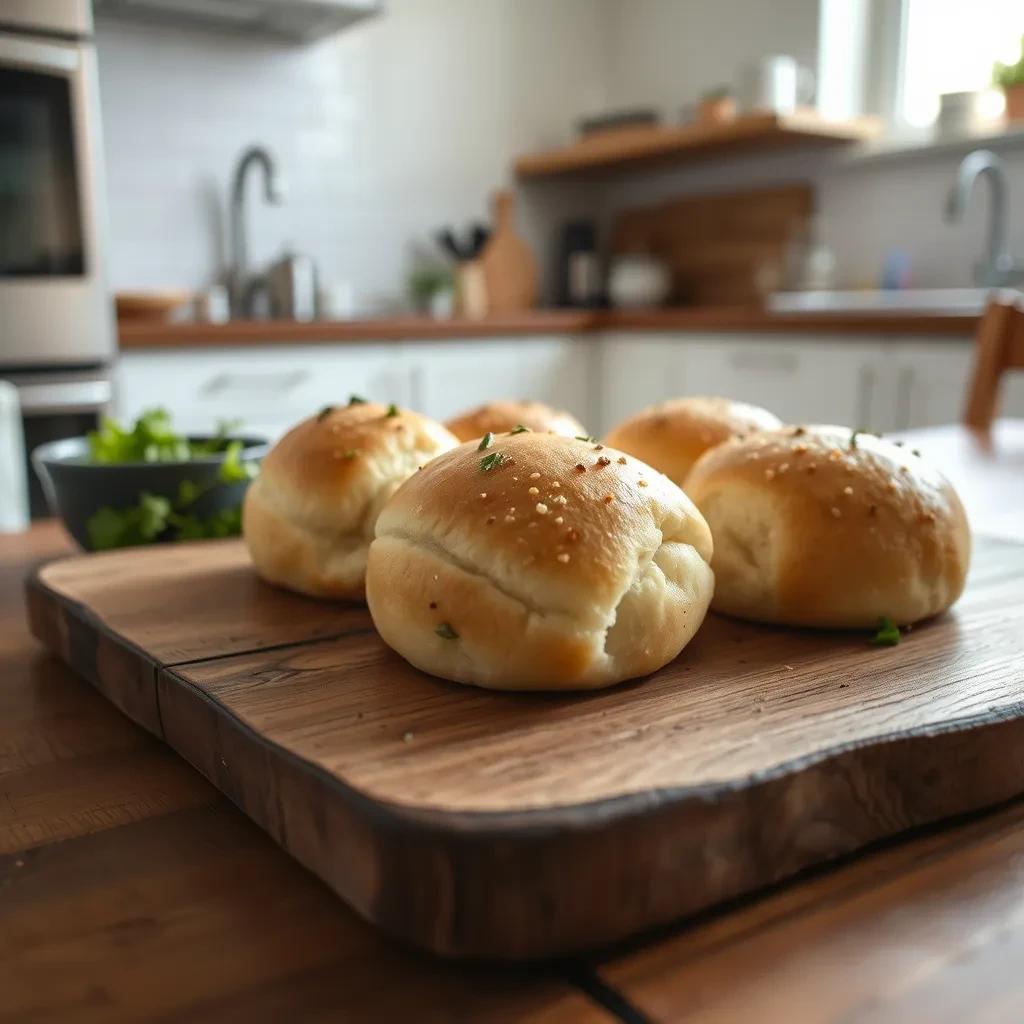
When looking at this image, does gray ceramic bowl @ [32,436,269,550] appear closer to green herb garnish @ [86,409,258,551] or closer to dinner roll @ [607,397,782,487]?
green herb garnish @ [86,409,258,551]

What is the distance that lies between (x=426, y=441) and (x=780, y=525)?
0.91 ft

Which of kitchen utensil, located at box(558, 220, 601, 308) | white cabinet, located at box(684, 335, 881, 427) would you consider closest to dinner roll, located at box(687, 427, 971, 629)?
white cabinet, located at box(684, 335, 881, 427)

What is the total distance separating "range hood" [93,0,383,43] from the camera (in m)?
3.11

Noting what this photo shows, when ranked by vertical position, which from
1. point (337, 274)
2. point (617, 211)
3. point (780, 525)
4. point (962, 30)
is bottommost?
point (780, 525)

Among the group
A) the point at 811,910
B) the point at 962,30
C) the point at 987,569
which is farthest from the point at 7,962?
the point at 962,30

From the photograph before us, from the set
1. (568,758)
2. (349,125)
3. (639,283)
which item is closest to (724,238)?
(639,283)

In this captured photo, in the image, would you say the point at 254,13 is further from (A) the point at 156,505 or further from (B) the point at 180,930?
(B) the point at 180,930

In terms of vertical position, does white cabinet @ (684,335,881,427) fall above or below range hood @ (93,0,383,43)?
below

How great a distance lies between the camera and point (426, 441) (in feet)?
2.63

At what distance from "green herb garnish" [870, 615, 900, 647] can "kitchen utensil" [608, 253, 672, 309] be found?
3396 mm

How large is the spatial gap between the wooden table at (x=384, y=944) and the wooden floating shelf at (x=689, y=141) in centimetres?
307

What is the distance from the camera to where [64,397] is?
2621 mm

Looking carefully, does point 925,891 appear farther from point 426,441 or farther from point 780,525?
→ point 426,441

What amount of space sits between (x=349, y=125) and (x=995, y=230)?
2.26 metres
